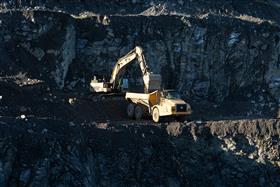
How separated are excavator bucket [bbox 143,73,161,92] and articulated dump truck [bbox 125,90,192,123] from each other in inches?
12.0

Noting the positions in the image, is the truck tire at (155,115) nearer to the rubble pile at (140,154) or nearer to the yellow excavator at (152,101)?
the yellow excavator at (152,101)

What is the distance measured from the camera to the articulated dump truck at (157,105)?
73.1 ft

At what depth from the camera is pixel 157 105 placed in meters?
23.0

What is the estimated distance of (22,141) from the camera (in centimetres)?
1762

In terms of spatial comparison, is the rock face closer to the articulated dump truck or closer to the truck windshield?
the articulated dump truck

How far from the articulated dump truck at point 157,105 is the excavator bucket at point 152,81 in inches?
12.0

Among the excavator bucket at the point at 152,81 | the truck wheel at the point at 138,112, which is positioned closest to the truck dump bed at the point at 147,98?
the truck wheel at the point at 138,112

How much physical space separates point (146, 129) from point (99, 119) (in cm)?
317

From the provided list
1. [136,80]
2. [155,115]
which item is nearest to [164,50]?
[136,80]

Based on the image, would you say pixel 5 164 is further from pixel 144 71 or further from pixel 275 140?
pixel 275 140

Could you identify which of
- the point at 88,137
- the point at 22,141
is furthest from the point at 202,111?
the point at 22,141

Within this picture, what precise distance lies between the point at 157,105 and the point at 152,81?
0.93 metres

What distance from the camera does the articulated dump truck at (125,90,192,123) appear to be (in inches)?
877

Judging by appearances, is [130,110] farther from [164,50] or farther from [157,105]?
[164,50]
